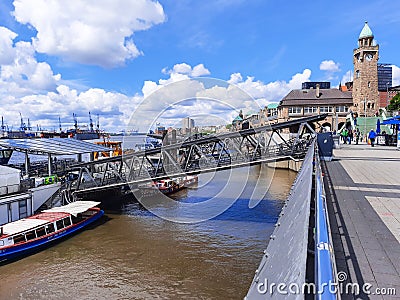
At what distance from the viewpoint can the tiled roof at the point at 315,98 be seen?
3460 inches

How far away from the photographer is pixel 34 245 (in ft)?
58.0

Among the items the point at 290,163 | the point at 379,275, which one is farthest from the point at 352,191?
the point at 290,163

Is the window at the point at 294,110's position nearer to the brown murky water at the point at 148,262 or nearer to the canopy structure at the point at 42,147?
the canopy structure at the point at 42,147

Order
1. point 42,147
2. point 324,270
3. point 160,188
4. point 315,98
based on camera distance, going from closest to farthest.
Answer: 1. point 324,270
2. point 42,147
3. point 160,188
4. point 315,98

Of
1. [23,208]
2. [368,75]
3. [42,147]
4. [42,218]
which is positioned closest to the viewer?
[42,218]

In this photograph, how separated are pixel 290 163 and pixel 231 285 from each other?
151 ft

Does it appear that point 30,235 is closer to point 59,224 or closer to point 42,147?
point 59,224

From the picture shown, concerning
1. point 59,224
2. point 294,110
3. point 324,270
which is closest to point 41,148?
point 59,224

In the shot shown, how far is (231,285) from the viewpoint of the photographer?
1355 centimetres

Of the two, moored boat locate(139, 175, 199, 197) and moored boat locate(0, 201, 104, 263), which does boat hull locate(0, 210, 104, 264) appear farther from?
moored boat locate(139, 175, 199, 197)

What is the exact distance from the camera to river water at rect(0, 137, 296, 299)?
1347cm

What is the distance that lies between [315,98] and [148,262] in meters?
85.0

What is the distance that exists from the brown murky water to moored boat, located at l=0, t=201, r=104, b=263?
20.2 inches

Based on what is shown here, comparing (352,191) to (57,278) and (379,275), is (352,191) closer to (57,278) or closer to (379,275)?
(379,275)
